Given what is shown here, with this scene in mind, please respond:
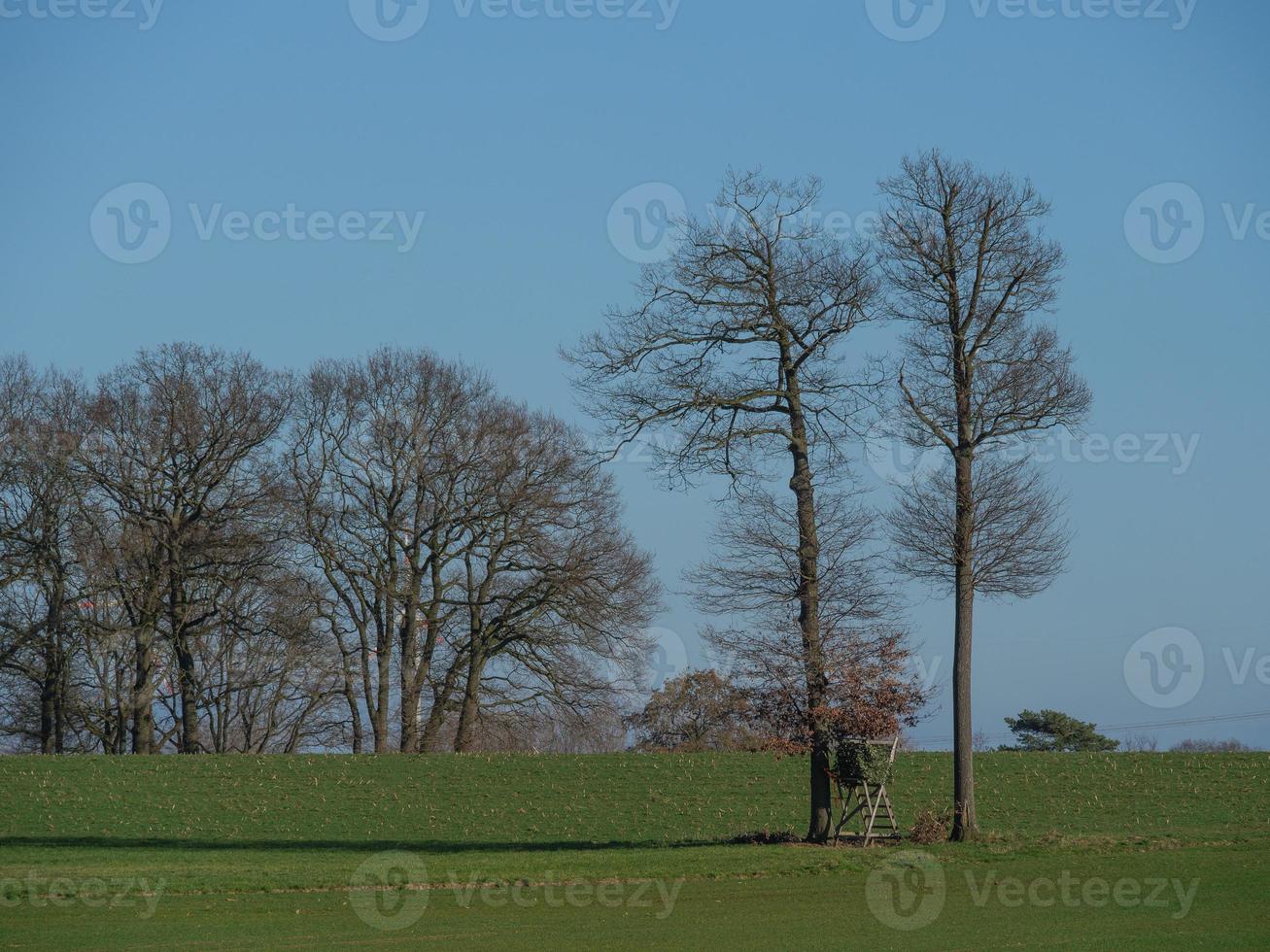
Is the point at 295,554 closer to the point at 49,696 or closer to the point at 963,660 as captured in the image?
the point at 49,696

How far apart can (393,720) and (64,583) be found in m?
12.5

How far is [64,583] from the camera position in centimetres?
4488

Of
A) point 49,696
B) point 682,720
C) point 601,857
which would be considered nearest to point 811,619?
point 601,857

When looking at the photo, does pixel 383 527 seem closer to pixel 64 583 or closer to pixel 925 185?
pixel 64 583

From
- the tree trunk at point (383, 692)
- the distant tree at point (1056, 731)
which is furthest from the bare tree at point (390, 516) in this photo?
the distant tree at point (1056, 731)

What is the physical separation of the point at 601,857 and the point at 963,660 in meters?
7.68

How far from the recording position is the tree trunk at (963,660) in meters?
23.8

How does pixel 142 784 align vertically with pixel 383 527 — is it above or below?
below

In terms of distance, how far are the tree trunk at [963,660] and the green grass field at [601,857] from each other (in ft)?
2.95

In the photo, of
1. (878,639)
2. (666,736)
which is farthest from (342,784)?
(666,736)

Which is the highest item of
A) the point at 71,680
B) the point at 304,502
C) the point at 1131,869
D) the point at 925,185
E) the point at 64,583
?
the point at 925,185

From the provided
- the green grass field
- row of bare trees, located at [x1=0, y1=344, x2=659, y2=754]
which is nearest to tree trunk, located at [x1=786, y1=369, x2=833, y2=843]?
the green grass field

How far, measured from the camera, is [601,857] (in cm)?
2239

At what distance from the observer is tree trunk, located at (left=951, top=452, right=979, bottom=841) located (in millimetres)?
23844
